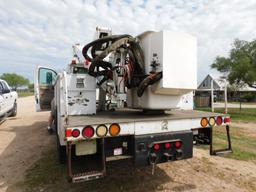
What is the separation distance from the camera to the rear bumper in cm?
277

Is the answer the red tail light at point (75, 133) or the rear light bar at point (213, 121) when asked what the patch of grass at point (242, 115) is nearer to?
the rear light bar at point (213, 121)

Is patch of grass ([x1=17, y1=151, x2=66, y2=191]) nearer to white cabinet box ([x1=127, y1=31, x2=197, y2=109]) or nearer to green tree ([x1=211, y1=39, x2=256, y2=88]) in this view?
white cabinet box ([x1=127, y1=31, x2=197, y2=109])

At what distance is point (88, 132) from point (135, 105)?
133 cm

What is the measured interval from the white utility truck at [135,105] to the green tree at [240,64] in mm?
11929

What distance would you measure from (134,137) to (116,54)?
1.61m

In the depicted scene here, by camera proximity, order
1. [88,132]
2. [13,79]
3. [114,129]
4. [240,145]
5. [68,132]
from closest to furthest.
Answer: [68,132] < [88,132] < [114,129] < [240,145] < [13,79]

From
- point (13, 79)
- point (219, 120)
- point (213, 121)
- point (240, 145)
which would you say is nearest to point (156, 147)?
point (213, 121)

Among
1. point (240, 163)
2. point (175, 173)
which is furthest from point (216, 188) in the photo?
point (240, 163)

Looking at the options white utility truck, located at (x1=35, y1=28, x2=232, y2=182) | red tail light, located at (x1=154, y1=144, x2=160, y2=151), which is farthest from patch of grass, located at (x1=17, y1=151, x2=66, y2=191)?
red tail light, located at (x1=154, y1=144, x2=160, y2=151)

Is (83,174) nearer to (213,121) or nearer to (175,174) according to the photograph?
(175,174)

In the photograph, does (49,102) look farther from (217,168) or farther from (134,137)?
(217,168)

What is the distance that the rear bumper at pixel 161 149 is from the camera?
277 cm

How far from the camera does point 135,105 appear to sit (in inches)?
148

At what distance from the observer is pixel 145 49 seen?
342 cm
